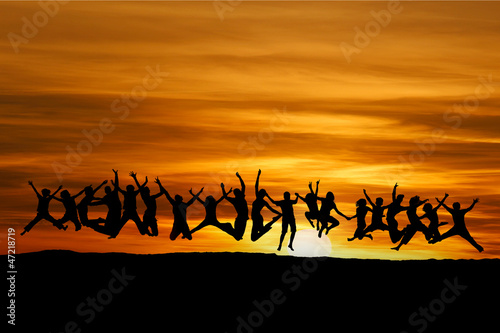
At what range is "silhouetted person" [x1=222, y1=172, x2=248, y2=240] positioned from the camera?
3148cm

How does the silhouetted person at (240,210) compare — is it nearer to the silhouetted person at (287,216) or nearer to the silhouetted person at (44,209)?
the silhouetted person at (287,216)

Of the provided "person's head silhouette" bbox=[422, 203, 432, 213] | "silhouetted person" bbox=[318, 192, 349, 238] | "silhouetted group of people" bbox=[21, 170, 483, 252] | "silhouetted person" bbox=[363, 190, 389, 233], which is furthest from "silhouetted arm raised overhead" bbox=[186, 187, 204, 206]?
"person's head silhouette" bbox=[422, 203, 432, 213]

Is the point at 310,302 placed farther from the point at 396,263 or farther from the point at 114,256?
the point at 114,256

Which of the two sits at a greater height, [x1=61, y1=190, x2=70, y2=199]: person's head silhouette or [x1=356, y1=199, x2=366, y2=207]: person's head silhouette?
[x1=61, y1=190, x2=70, y2=199]: person's head silhouette

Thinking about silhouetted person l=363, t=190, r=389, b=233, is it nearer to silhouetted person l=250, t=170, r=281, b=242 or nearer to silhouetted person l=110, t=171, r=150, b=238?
silhouetted person l=250, t=170, r=281, b=242

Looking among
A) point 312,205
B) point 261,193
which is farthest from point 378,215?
point 261,193

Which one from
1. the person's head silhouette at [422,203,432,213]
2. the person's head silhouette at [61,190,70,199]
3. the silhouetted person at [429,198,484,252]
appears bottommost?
the silhouetted person at [429,198,484,252]

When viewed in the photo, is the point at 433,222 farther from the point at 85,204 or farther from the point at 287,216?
the point at 85,204

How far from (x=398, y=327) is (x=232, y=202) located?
9632mm

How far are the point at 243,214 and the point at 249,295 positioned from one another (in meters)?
6.36

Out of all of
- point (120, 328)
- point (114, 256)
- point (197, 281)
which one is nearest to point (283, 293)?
point (197, 281)

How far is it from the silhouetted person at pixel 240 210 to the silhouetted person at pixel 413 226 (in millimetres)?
6279

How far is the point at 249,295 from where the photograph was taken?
25688 millimetres

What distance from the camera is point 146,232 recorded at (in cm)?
3206
